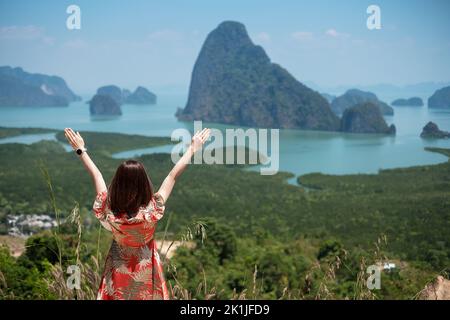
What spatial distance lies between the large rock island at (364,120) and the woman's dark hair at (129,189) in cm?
3418

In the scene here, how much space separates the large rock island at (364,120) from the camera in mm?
37438

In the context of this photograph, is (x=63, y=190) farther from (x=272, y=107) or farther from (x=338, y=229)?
(x=272, y=107)

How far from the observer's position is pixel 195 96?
200 feet

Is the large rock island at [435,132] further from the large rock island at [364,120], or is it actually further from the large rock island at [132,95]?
the large rock island at [132,95]

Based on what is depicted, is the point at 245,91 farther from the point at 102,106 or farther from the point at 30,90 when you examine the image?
the point at 30,90

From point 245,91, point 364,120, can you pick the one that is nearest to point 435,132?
point 364,120

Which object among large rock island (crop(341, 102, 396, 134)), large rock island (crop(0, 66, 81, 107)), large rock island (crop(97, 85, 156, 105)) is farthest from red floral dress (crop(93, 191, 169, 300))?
large rock island (crop(97, 85, 156, 105))

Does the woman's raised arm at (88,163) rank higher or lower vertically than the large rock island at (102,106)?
lower

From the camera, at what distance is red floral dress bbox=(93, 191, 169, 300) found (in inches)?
46.1

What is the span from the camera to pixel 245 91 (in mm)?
60719

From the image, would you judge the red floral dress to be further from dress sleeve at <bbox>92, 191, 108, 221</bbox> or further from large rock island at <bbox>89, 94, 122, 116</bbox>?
large rock island at <bbox>89, 94, 122, 116</bbox>

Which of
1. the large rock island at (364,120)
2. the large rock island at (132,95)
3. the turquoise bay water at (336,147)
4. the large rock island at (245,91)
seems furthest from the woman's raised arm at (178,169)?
the large rock island at (132,95)

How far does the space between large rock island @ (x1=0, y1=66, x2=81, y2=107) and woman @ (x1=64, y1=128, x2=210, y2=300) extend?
51.8 m

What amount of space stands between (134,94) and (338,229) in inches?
2836
